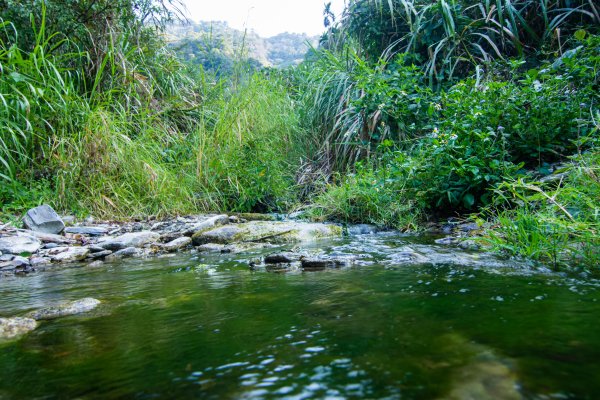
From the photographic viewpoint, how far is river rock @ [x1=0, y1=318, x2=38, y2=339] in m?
1.19

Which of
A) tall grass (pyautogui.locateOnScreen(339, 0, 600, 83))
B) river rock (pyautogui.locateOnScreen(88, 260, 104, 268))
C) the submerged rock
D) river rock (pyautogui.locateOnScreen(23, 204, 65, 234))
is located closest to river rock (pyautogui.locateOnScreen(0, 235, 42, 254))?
river rock (pyautogui.locateOnScreen(23, 204, 65, 234))

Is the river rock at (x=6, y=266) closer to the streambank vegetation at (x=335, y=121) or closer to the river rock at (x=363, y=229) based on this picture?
the streambank vegetation at (x=335, y=121)

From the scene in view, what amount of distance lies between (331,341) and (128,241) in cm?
268

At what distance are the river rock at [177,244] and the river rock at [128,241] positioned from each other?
0.75 ft

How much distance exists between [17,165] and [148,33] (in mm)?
3475

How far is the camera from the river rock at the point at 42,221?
11.4 feet

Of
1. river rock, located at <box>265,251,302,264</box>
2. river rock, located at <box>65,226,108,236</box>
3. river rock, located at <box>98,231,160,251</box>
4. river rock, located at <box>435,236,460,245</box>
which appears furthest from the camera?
river rock, located at <box>65,226,108,236</box>

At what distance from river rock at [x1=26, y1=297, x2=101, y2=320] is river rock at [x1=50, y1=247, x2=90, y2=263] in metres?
1.64

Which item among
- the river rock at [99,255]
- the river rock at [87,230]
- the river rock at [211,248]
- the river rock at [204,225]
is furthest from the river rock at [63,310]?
the river rock at [87,230]

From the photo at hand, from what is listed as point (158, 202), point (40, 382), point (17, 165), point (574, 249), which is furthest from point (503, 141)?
point (17, 165)

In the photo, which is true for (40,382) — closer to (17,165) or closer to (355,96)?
(17,165)

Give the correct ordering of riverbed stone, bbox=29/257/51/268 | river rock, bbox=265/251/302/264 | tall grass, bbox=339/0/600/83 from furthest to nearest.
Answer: tall grass, bbox=339/0/600/83, riverbed stone, bbox=29/257/51/268, river rock, bbox=265/251/302/264

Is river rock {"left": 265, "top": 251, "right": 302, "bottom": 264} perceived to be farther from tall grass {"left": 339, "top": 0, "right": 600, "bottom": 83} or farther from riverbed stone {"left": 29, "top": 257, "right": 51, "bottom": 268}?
tall grass {"left": 339, "top": 0, "right": 600, "bottom": 83}

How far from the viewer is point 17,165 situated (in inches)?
159
